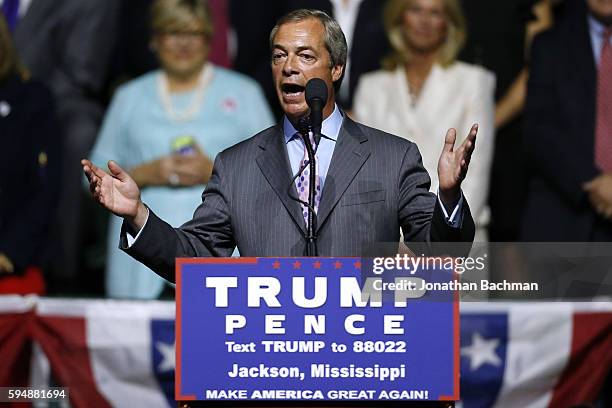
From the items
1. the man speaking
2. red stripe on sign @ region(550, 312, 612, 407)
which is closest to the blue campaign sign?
the man speaking

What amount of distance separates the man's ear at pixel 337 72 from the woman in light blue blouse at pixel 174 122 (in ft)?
9.08

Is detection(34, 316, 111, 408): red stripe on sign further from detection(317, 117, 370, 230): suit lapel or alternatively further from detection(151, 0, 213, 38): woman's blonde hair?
detection(317, 117, 370, 230): suit lapel

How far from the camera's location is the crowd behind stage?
6805 mm

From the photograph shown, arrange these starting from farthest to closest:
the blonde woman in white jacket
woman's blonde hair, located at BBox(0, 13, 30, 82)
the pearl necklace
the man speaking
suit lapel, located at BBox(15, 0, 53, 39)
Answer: suit lapel, located at BBox(15, 0, 53, 39) < the pearl necklace < the blonde woman in white jacket < woman's blonde hair, located at BBox(0, 13, 30, 82) < the man speaking

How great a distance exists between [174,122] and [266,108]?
50 cm

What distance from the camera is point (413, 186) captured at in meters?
4.03

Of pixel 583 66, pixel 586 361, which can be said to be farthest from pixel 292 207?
pixel 583 66

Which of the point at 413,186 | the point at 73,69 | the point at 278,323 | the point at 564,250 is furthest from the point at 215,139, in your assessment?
the point at 278,323

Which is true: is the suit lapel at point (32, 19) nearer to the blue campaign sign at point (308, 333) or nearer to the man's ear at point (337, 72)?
the man's ear at point (337, 72)

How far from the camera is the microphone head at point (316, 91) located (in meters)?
3.69

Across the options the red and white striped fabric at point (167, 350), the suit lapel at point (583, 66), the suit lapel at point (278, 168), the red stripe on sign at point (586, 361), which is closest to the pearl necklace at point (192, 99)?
the red and white striped fabric at point (167, 350)

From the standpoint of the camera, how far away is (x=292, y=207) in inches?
155

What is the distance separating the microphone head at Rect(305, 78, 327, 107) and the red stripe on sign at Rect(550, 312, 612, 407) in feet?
8.57

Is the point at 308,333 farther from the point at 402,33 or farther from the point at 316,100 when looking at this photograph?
the point at 402,33
